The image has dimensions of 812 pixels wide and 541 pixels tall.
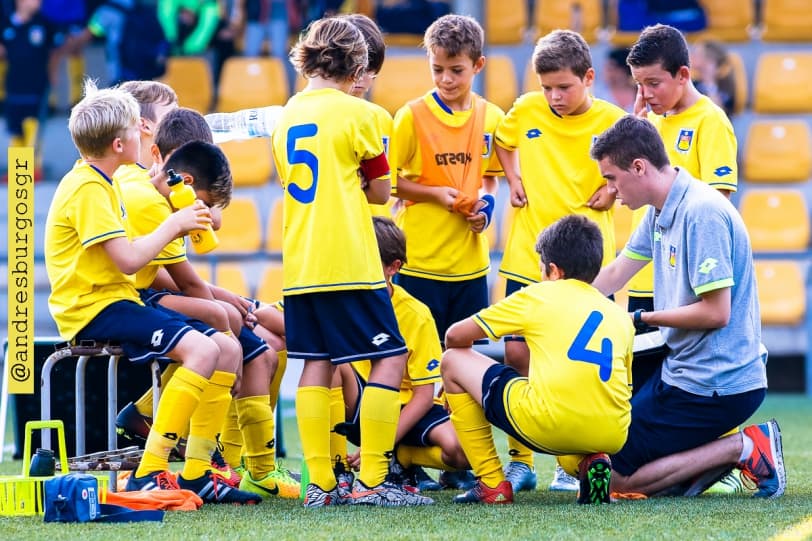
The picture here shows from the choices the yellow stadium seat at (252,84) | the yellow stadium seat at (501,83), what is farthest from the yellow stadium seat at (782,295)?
the yellow stadium seat at (252,84)

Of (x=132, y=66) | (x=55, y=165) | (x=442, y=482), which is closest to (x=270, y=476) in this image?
(x=442, y=482)

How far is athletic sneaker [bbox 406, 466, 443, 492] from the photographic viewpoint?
4.71 metres

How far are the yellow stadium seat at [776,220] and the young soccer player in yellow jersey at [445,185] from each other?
4790 mm

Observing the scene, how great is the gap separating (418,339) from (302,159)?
0.90m

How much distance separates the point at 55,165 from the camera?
10562mm

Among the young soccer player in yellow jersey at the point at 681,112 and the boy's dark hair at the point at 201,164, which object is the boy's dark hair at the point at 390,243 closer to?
the boy's dark hair at the point at 201,164

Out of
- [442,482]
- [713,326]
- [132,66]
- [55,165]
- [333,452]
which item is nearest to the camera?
[713,326]

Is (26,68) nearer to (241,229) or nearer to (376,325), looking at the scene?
(241,229)

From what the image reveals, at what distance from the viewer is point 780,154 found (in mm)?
9672

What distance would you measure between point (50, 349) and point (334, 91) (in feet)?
5.91

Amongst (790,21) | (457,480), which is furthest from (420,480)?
(790,21)

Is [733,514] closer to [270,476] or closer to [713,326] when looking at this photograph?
[713,326]

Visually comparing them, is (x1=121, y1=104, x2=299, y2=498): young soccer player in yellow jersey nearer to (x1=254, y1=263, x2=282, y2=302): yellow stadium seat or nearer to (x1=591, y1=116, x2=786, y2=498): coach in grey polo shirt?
(x1=591, y1=116, x2=786, y2=498): coach in grey polo shirt

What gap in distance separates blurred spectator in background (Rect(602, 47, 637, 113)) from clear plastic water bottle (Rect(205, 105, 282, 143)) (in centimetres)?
505
